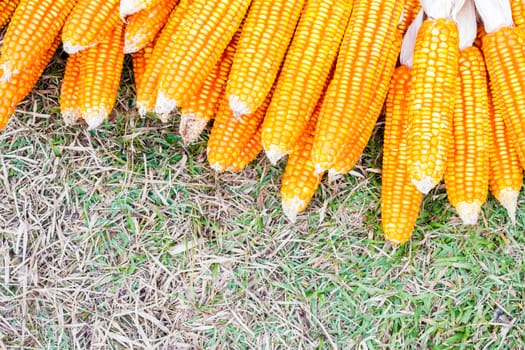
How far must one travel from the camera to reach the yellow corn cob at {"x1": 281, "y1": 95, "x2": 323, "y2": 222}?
7.49 feet

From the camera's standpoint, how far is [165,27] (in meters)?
2.26

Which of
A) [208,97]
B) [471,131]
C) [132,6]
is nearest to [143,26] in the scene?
[132,6]

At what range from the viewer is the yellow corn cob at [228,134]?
2.27m

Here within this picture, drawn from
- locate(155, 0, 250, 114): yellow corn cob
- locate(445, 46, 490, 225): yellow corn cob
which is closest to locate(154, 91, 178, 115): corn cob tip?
locate(155, 0, 250, 114): yellow corn cob

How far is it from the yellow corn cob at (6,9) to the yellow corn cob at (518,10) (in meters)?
2.01

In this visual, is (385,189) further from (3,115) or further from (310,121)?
(3,115)

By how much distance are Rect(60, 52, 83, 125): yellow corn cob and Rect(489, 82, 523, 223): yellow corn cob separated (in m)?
1.69

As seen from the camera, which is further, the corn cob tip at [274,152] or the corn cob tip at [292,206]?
the corn cob tip at [292,206]

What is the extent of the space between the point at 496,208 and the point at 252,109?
121 cm

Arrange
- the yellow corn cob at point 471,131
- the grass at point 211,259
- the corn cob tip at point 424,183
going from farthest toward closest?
1. the grass at point 211,259
2. the yellow corn cob at point 471,131
3. the corn cob tip at point 424,183

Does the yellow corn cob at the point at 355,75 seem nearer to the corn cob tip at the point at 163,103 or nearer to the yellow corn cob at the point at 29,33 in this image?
the corn cob tip at the point at 163,103

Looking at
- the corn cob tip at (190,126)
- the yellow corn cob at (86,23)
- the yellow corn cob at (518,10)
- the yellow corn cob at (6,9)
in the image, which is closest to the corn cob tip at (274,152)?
the corn cob tip at (190,126)

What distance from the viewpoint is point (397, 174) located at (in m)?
2.27

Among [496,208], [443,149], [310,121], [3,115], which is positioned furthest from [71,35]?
[496,208]
